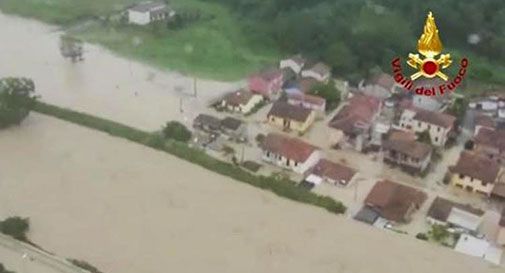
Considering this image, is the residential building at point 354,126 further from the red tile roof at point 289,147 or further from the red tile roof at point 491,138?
the red tile roof at point 491,138

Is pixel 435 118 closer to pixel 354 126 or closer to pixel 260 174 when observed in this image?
pixel 354 126

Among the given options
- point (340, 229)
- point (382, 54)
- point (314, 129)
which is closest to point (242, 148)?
point (314, 129)

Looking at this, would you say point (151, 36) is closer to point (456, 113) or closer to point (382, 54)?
point (382, 54)

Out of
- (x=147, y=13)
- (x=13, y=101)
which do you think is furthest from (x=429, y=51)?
(x=147, y=13)

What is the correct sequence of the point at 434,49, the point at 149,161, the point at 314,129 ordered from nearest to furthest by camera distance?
the point at 434,49, the point at 149,161, the point at 314,129

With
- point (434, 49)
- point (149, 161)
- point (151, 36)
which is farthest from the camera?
point (151, 36)

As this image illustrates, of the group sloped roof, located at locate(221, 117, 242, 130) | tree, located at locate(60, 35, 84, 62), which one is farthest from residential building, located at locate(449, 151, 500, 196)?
tree, located at locate(60, 35, 84, 62)
